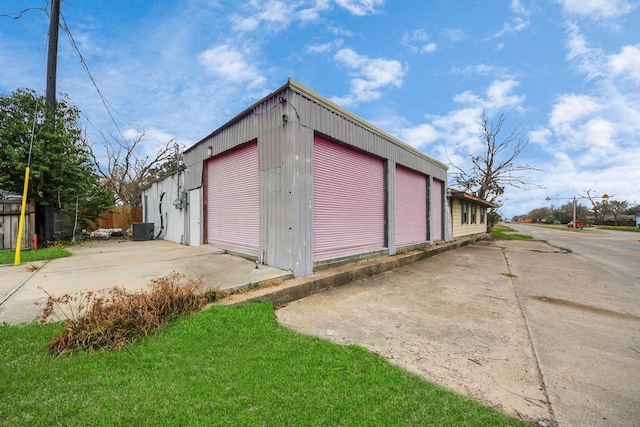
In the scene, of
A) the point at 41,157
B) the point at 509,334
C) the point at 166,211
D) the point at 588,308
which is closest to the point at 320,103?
the point at 509,334

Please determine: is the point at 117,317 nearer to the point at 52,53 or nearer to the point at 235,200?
the point at 235,200

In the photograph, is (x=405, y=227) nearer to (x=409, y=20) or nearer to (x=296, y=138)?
(x=296, y=138)

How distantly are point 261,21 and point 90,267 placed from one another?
7934 mm

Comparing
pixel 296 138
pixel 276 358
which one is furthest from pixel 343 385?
pixel 296 138

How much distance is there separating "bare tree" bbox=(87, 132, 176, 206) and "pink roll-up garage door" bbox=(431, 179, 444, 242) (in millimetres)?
20278

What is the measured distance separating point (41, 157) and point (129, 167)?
14974mm

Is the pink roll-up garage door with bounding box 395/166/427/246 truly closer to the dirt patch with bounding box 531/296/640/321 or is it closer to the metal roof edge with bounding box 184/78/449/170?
the metal roof edge with bounding box 184/78/449/170

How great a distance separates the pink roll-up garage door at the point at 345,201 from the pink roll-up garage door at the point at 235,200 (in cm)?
155

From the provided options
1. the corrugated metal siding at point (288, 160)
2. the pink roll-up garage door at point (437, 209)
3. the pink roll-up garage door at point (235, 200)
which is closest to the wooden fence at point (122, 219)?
the pink roll-up garage door at point (235, 200)

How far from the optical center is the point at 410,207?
995cm

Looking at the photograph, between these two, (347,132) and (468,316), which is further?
(347,132)

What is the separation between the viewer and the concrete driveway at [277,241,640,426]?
2.06 m

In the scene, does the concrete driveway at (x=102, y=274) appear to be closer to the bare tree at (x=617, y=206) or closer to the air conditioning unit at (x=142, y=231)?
the air conditioning unit at (x=142, y=231)

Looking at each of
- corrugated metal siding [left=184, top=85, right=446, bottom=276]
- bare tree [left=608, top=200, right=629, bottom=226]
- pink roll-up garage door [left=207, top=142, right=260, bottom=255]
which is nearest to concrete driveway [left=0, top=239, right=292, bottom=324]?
corrugated metal siding [left=184, top=85, right=446, bottom=276]
